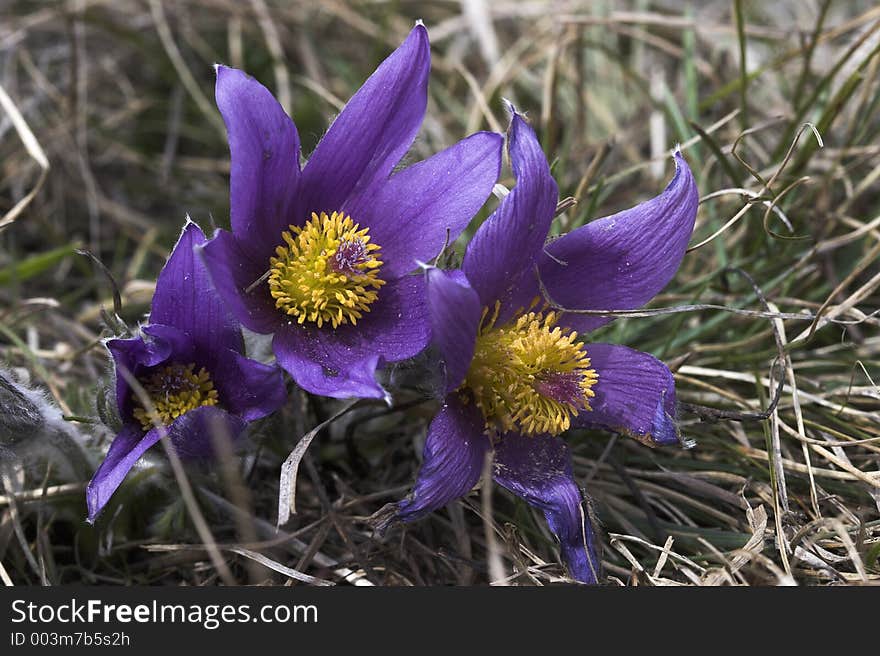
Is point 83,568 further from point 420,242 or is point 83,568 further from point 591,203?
point 591,203

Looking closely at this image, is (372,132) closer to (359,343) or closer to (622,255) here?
(359,343)

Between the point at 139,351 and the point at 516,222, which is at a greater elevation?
the point at 516,222

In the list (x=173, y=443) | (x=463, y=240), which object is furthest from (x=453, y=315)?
(x=463, y=240)

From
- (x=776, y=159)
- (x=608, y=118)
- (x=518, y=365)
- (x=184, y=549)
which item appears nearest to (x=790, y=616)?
(x=518, y=365)

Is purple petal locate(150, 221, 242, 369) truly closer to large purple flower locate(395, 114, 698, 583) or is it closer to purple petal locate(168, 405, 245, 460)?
purple petal locate(168, 405, 245, 460)

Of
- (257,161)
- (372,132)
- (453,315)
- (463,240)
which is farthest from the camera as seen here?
(463,240)

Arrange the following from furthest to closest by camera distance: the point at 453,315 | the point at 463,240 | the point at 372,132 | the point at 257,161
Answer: the point at 463,240
the point at 372,132
the point at 257,161
the point at 453,315
